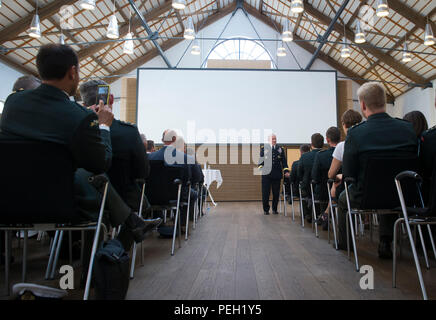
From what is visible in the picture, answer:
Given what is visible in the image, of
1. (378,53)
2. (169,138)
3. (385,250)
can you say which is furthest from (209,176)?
(378,53)

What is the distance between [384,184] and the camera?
181 cm

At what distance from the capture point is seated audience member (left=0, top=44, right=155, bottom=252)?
4.00 feet

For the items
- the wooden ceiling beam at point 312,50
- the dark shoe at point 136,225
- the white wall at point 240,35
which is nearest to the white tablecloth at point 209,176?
the dark shoe at point 136,225

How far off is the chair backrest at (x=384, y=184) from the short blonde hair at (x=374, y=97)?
48cm

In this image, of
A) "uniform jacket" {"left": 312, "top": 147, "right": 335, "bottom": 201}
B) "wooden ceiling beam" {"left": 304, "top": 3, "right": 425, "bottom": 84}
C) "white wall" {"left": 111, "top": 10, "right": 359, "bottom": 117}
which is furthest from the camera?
"white wall" {"left": 111, "top": 10, "right": 359, "bottom": 117}

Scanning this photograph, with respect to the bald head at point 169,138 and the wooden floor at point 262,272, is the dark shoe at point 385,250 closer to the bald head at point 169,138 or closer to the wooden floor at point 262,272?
the wooden floor at point 262,272

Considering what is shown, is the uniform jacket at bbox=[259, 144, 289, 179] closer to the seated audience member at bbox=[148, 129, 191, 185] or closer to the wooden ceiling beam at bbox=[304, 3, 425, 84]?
the seated audience member at bbox=[148, 129, 191, 185]

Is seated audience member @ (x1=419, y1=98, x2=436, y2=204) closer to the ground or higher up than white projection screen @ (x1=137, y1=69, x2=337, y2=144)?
closer to the ground

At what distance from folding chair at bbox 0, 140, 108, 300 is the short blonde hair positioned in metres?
1.79

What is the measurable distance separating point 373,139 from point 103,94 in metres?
1.56

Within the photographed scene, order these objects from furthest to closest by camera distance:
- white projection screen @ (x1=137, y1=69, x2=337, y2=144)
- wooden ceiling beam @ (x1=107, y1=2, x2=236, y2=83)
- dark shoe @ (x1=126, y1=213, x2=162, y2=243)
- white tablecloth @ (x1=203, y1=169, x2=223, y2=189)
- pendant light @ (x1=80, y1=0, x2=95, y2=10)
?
wooden ceiling beam @ (x1=107, y1=2, x2=236, y2=83) → white projection screen @ (x1=137, y1=69, x2=337, y2=144) → white tablecloth @ (x1=203, y1=169, x2=223, y2=189) → pendant light @ (x1=80, y1=0, x2=95, y2=10) → dark shoe @ (x1=126, y1=213, x2=162, y2=243)

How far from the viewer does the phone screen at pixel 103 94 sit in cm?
175

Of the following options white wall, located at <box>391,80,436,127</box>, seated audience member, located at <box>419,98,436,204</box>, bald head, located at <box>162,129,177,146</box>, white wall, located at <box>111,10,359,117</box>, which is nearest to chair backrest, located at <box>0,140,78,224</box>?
seated audience member, located at <box>419,98,436,204</box>

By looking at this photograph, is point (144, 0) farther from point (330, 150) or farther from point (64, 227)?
point (64, 227)
